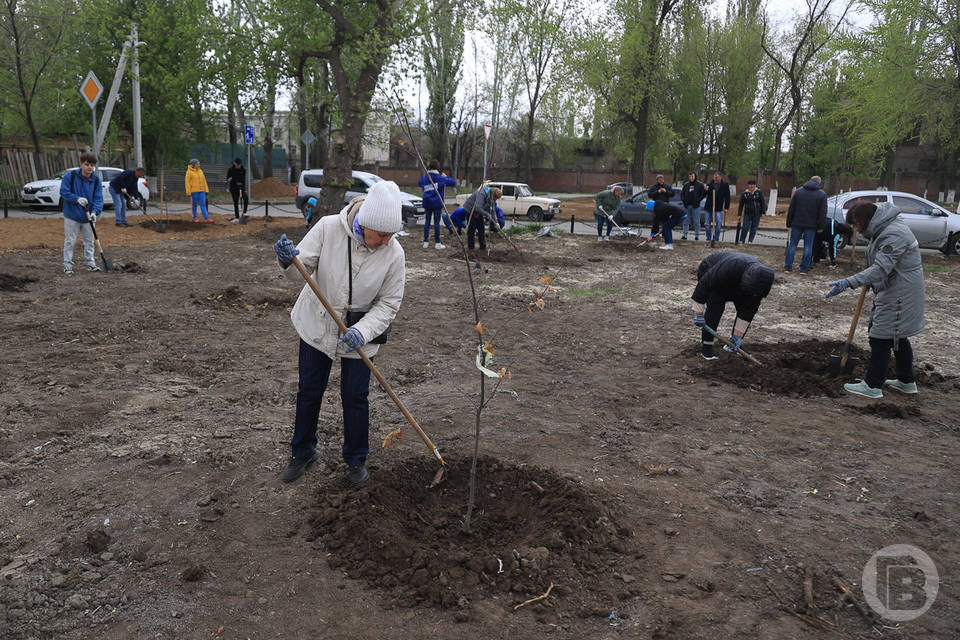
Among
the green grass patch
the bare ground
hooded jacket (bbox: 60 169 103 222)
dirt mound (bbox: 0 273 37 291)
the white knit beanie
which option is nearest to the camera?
the bare ground

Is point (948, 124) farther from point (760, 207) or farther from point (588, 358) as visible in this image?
point (588, 358)

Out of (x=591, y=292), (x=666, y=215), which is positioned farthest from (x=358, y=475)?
(x=666, y=215)

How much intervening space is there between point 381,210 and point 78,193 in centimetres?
830

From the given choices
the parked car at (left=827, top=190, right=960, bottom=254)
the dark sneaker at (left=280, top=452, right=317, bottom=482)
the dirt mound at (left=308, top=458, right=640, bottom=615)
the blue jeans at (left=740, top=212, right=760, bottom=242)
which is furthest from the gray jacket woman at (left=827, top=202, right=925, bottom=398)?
the parked car at (left=827, top=190, right=960, bottom=254)

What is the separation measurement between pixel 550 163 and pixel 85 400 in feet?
166

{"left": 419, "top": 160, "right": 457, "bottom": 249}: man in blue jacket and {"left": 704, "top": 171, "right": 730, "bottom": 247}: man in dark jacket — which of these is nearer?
{"left": 419, "top": 160, "right": 457, "bottom": 249}: man in blue jacket

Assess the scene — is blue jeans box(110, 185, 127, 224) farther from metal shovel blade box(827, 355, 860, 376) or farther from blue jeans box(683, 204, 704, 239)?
metal shovel blade box(827, 355, 860, 376)

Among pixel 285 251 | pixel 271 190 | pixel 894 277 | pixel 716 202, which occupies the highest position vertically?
pixel 716 202

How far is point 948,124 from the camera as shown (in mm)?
18750

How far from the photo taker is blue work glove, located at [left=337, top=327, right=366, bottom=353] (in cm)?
357

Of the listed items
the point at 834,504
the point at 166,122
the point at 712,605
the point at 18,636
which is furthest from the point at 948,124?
the point at 166,122

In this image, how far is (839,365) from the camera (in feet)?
21.1

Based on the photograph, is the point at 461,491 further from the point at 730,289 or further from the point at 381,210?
the point at 730,289

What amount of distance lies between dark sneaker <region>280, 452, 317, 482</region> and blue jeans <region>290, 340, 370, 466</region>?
3cm
